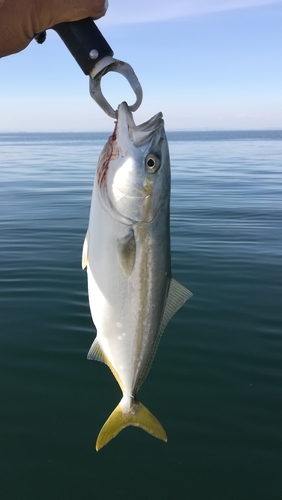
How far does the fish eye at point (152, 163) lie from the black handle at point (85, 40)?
23.6 inches

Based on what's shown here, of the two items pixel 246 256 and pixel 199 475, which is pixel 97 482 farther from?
pixel 246 256

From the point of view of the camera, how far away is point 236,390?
17.3 feet

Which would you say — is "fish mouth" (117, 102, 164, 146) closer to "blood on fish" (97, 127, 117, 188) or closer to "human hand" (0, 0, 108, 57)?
"blood on fish" (97, 127, 117, 188)

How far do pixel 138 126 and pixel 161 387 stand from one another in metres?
3.25

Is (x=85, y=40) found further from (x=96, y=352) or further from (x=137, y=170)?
(x=96, y=352)

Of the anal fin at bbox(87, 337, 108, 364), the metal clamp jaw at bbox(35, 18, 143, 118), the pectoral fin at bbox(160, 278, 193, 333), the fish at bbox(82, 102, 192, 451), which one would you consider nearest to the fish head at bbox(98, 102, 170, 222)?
the fish at bbox(82, 102, 192, 451)

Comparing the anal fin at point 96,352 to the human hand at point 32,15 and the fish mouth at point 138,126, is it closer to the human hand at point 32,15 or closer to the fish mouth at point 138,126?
the fish mouth at point 138,126

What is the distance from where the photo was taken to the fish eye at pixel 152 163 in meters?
2.92

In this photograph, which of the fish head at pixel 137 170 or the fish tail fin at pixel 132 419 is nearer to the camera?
the fish head at pixel 137 170

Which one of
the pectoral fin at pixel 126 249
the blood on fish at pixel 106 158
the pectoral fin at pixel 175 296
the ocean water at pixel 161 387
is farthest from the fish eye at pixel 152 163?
the ocean water at pixel 161 387

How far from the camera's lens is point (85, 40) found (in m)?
2.68

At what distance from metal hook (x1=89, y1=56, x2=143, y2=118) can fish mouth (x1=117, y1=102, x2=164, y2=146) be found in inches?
2.5

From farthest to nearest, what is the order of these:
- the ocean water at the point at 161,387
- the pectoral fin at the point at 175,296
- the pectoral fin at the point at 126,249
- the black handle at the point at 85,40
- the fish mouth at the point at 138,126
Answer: the ocean water at the point at 161,387 < the pectoral fin at the point at 175,296 < the pectoral fin at the point at 126,249 < the fish mouth at the point at 138,126 < the black handle at the point at 85,40

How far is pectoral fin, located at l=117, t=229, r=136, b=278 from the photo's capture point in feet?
9.64
